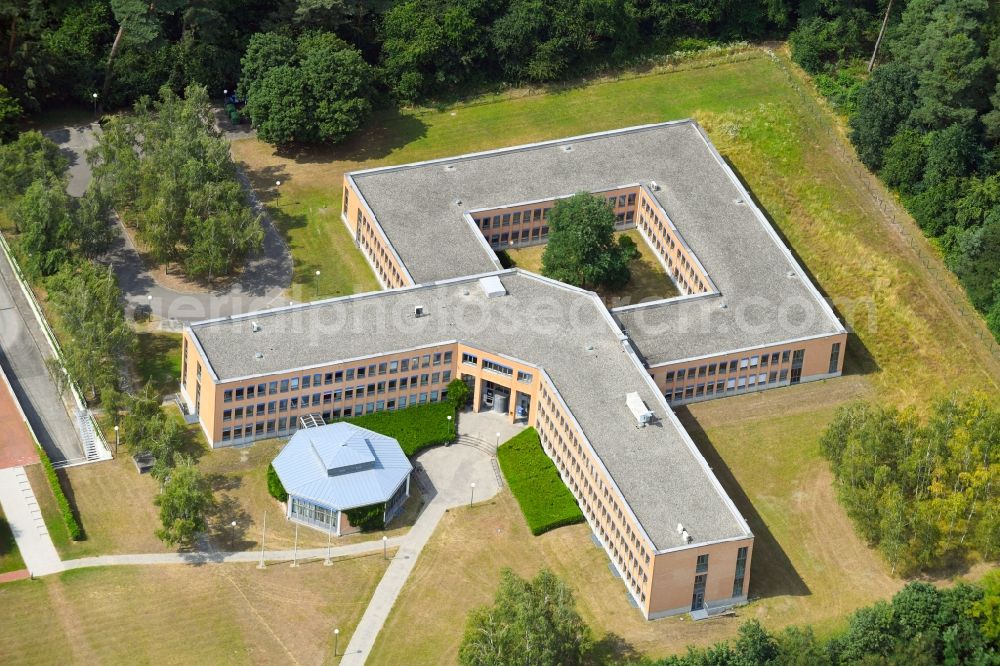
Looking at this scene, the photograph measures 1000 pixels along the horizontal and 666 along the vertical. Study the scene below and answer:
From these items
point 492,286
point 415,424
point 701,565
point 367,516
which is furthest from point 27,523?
point 701,565

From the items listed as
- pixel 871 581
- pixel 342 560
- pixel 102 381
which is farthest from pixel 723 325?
pixel 102 381

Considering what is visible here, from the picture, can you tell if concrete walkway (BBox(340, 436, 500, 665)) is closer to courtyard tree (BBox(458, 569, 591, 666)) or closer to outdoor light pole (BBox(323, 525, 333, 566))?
outdoor light pole (BBox(323, 525, 333, 566))

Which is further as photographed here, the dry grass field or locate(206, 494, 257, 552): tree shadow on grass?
locate(206, 494, 257, 552): tree shadow on grass

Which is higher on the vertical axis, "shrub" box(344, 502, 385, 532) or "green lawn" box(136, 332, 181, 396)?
"green lawn" box(136, 332, 181, 396)

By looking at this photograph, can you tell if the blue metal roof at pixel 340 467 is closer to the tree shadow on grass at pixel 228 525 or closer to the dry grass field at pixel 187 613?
the tree shadow on grass at pixel 228 525

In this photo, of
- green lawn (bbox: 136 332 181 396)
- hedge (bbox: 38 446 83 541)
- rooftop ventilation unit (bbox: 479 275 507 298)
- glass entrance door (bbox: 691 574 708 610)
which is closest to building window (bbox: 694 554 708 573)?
glass entrance door (bbox: 691 574 708 610)

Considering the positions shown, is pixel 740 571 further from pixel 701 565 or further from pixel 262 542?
pixel 262 542

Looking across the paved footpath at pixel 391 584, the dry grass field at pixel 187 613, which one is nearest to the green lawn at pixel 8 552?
the dry grass field at pixel 187 613
